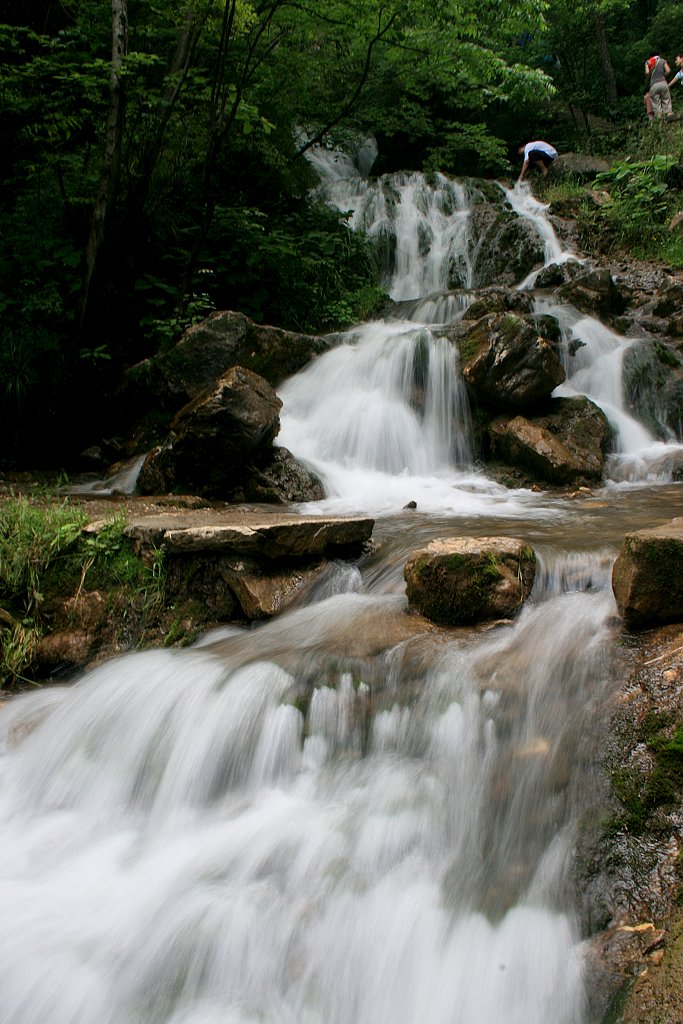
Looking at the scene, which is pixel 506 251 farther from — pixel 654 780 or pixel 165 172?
pixel 654 780

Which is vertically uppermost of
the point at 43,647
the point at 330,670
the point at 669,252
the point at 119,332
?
the point at 669,252

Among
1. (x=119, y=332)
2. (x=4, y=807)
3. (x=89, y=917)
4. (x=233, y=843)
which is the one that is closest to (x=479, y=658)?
(x=233, y=843)

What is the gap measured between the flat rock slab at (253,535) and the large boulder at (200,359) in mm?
3195

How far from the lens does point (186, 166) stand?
9828mm

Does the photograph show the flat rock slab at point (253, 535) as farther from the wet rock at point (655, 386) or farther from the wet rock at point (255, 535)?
the wet rock at point (655, 386)

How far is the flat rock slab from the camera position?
4316mm

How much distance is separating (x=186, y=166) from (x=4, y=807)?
30.3ft

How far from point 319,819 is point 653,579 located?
169 centimetres

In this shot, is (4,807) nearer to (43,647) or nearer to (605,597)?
(43,647)

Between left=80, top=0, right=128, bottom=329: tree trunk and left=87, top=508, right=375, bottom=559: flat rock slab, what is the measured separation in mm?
→ 4593

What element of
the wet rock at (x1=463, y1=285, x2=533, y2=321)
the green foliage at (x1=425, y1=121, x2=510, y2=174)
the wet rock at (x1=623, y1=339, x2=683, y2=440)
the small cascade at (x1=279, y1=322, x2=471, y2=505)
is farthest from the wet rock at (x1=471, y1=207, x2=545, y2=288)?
the small cascade at (x1=279, y1=322, x2=471, y2=505)

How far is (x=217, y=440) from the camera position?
6395 mm

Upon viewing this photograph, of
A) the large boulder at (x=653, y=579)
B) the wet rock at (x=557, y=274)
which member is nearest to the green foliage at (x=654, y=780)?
the large boulder at (x=653, y=579)

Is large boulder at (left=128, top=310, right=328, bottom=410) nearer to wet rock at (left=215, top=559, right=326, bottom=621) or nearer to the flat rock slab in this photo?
the flat rock slab
